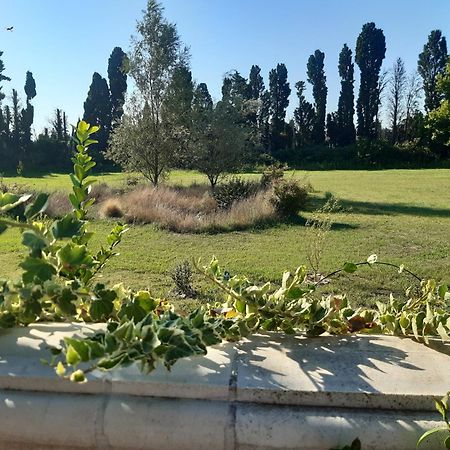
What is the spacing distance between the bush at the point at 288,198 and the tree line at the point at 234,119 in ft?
21.3

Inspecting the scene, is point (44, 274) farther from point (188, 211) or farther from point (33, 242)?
point (188, 211)

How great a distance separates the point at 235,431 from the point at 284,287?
40 centimetres

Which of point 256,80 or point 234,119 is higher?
point 256,80

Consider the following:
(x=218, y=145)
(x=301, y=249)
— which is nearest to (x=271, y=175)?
(x=218, y=145)

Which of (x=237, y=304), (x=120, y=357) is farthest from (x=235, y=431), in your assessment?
(x=237, y=304)

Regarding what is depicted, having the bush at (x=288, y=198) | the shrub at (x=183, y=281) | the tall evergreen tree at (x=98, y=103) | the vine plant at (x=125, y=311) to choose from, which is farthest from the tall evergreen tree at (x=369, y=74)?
the vine plant at (x=125, y=311)

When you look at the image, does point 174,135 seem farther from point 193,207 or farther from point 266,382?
point 266,382

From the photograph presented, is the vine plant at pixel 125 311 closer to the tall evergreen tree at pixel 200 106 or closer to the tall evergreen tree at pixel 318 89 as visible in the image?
the tall evergreen tree at pixel 200 106

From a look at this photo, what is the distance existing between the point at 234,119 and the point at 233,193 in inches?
248

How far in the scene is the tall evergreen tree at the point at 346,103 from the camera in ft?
167

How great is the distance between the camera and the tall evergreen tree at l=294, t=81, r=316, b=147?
52281 millimetres

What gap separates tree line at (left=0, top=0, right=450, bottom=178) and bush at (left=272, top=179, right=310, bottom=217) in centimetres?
650

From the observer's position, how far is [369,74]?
5088cm

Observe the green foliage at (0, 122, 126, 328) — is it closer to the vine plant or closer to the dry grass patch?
the vine plant
